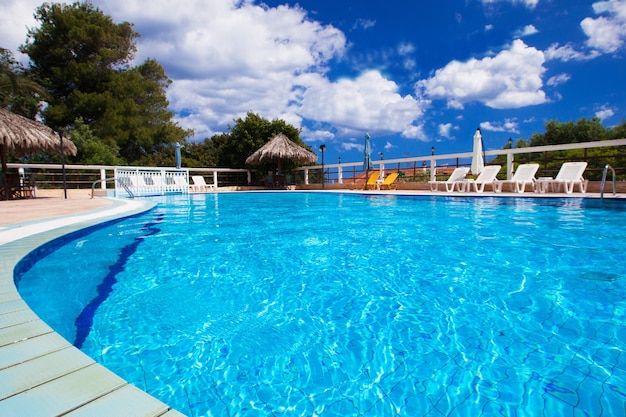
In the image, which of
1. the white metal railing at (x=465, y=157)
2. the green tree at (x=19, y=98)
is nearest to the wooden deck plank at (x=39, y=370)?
the white metal railing at (x=465, y=157)

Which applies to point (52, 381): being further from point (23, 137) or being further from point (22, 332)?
point (23, 137)

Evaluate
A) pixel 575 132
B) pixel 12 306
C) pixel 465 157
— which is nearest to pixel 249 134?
pixel 465 157

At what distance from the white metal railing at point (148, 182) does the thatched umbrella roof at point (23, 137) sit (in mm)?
2051

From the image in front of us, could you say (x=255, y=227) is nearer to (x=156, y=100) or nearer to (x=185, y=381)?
(x=185, y=381)

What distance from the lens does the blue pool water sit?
146 centimetres

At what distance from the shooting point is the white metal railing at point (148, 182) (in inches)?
480

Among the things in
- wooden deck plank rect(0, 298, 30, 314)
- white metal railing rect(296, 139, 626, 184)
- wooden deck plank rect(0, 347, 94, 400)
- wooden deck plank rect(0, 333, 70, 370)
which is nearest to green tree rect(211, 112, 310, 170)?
white metal railing rect(296, 139, 626, 184)

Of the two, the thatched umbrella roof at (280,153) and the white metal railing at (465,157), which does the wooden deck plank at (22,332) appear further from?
the thatched umbrella roof at (280,153)

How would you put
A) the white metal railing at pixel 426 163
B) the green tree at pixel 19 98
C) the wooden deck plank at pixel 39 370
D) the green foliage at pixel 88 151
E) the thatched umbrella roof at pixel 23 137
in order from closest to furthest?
the wooden deck plank at pixel 39 370 → the thatched umbrella roof at pixel 23 137 → the white metal railing at pixel 426 163 → the green foliage at pixel 88 151 → the green tree at pixel 19 98

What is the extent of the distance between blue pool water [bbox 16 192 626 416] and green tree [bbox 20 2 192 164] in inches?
800

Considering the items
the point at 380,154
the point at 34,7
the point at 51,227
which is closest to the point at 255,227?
the point at 51,227

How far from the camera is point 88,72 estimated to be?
20.5 meters

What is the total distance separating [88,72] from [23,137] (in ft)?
45.7

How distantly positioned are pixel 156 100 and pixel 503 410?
26975 millimetres
